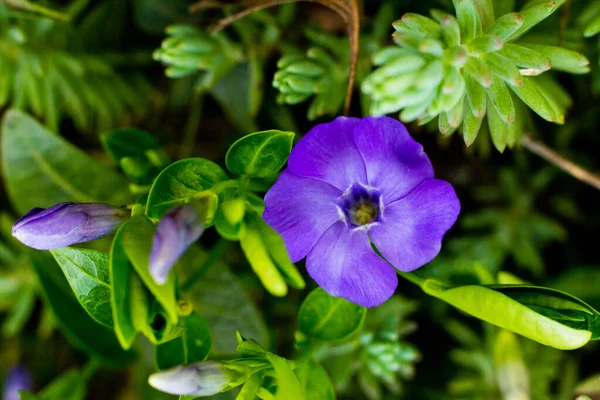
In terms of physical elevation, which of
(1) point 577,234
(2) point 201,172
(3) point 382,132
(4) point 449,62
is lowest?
(1) point 577,234

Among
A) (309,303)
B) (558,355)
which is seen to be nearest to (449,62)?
(309,303)

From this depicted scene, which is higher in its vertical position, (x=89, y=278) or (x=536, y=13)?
(x=536, y=13)

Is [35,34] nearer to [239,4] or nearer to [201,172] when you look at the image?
[239,4]

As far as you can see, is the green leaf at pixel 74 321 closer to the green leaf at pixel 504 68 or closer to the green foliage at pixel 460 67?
the green foliage at pixel 460 67

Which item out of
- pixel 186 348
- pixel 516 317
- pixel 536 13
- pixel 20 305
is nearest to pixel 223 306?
pixel 186 348

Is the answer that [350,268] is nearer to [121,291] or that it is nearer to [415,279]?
[415,279]

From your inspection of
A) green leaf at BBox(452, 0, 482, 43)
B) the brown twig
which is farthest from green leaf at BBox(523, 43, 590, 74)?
the brown twig

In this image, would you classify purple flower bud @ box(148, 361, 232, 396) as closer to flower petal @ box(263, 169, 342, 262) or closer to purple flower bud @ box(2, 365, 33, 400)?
flower petal @ box(263, 169, 342, 262)
